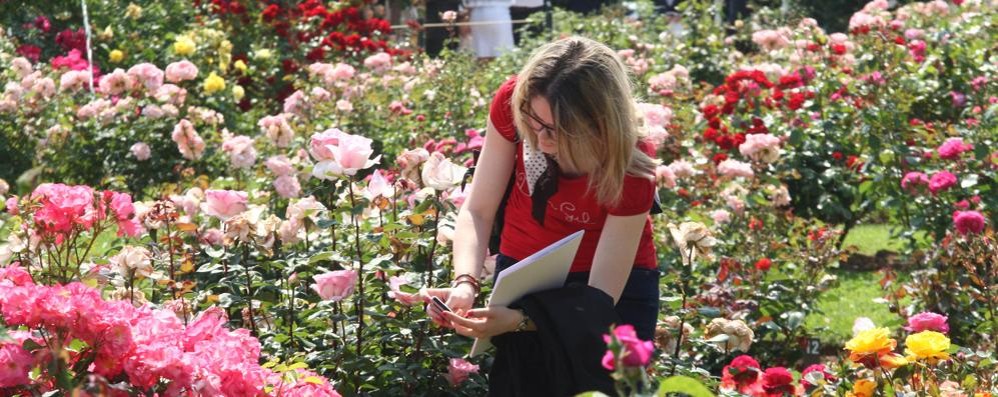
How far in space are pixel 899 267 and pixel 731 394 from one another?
3.55 metres

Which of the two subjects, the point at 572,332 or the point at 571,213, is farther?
the point at 571,213

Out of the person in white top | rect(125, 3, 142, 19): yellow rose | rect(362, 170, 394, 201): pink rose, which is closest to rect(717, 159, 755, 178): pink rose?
rect(362, 170, 394, 201): pink rose


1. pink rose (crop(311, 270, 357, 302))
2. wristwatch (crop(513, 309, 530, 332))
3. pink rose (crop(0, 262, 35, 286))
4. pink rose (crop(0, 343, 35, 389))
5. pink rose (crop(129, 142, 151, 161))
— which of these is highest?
pink rose (crop(0, 343, 35, 389))

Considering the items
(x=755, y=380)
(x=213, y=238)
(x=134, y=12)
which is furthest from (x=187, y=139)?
(x=134, y=12)

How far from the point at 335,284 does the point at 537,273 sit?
23.3 inches

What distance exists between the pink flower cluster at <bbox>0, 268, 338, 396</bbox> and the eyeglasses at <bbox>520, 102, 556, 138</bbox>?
626 millimetres

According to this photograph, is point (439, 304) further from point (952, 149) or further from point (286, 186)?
A: point (952, 149)

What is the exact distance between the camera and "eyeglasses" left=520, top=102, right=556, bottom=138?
7.29ft

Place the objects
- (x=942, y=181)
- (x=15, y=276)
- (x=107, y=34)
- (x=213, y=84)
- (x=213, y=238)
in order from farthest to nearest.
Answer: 1. (x=107, y=34)
2. (x=213, y=84)
3. (x=942, y=181)
4. (x=213, y=238)
5. (x=15, y=276)

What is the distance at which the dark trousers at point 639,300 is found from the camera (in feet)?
8.02

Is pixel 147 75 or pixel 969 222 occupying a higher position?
pixel 969 222

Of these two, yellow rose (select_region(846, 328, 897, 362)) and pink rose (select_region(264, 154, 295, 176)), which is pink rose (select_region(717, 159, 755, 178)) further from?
yellow rose (select_region(846, 328, 897, 362))

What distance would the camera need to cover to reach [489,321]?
86.5 inches

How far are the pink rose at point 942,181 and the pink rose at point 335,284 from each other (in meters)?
2.22
